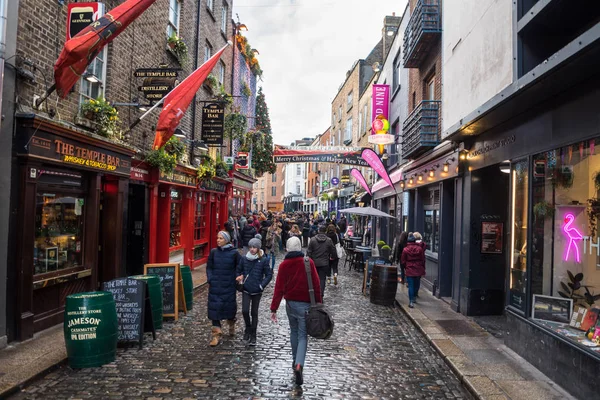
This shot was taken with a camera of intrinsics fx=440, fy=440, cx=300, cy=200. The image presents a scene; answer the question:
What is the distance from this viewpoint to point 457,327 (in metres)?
8.33

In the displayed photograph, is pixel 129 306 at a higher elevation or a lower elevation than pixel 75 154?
lower

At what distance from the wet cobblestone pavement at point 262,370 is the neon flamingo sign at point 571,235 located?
2311 mm

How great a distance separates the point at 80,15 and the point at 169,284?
4959 millimetres

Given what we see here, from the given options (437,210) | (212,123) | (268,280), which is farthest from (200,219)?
(268,280)

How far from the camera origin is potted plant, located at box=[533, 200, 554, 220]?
640 cm

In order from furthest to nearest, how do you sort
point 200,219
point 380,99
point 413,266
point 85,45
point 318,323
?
1. point 380,99
2. point 200,219
3. point 413,266
4. point 85,45
5. point 318,323

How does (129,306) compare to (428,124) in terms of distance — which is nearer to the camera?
(129,306)

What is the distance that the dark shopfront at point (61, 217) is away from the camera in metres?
6.71

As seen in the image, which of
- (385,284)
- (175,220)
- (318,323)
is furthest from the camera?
(175,220)

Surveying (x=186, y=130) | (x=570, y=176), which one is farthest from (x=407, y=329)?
(x=186, y=130)

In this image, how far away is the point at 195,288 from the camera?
38.3ft

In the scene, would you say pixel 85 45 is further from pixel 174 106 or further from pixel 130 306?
pixel 130 306

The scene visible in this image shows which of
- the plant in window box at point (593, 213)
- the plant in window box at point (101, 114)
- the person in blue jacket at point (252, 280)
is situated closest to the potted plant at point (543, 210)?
the plant in window box at point (593, 213)

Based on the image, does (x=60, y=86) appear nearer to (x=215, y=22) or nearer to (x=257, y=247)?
(x=257, y=247)
